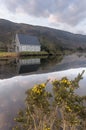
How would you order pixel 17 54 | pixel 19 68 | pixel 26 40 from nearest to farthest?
pixel 19 68, pixel 17 54, pixel 26 40

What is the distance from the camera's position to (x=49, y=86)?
25.8m

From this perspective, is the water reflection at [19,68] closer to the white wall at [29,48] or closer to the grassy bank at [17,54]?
the grassy bank at [17,54]

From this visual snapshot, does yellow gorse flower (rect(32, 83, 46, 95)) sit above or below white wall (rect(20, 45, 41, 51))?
above

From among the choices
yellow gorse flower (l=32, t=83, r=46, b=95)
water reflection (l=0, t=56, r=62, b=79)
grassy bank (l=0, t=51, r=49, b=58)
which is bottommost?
water reflection (l=0, t=56, r=62, b=79)

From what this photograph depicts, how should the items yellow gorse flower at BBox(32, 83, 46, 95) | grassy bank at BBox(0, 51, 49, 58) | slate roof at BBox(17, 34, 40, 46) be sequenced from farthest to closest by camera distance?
1. slate roof at BBox(17, 34, 40, 46)
2. grassy bank at BBox(0, 51, 49, 58)
3. yellow gorse flower at BBox(32, 83, 46, 95)

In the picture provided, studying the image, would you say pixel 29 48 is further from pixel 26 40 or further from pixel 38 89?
pixel 38 89

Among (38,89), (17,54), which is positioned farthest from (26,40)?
(38,89)

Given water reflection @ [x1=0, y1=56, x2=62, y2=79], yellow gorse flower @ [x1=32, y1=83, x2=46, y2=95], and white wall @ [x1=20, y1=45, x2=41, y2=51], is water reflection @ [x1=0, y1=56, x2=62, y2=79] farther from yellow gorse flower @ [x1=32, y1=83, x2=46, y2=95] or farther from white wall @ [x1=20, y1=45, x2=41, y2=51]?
white wall @ [x1=20, y1=45, x2=41, y2=51]

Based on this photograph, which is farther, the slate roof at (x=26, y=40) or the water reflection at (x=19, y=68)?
the slate roof at (x=26, y=40)

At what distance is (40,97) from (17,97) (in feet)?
46.6

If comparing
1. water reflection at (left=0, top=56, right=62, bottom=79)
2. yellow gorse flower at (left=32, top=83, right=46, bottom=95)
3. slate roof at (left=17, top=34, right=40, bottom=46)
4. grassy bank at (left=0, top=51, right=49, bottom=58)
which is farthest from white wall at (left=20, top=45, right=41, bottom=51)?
yellow gorse flower at (left=32, top=83, right=46, bottom=95)

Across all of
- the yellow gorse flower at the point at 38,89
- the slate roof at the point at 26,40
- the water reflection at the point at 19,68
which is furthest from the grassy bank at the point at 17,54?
the yellow gorse flower at the point at 38,89

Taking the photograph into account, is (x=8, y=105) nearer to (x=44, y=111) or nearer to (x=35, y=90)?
(x=44, y=111)

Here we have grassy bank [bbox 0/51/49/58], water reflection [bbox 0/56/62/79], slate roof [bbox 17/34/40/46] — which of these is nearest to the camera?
water reflection [bbox 0/56/62/79]
